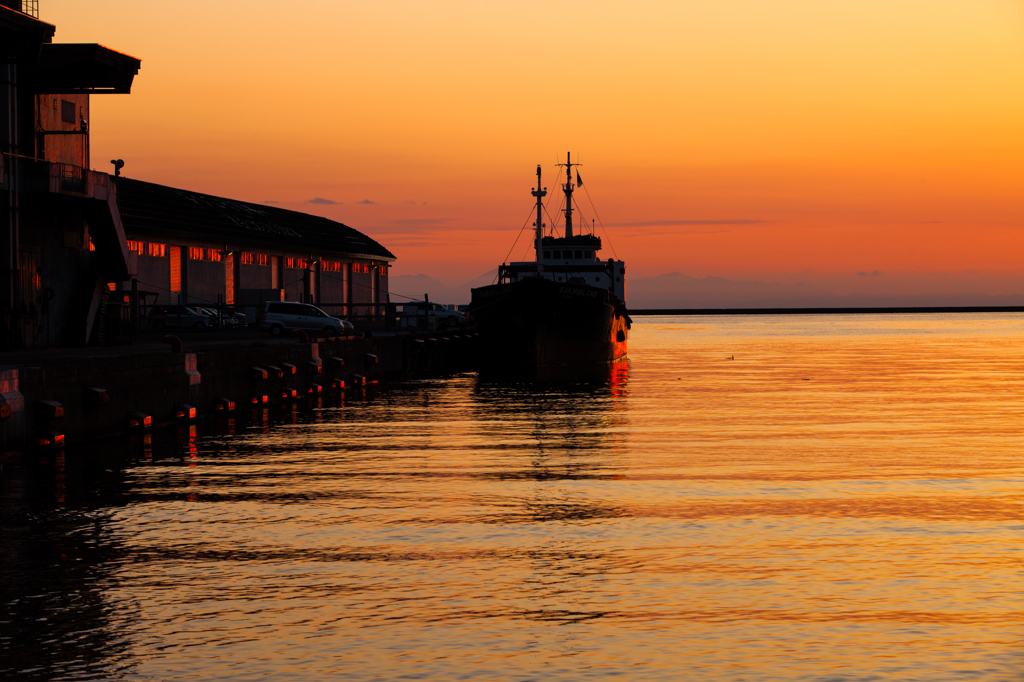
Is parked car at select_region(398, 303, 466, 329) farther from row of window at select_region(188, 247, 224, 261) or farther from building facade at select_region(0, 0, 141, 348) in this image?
building facade at select_region(0, 0, 141, 348)

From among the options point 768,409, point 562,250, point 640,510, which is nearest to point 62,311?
point 768,409

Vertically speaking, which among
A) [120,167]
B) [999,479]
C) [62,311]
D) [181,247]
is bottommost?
[999,479]

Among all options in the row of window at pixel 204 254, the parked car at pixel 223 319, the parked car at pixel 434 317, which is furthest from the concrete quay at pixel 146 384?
the parked car at pixel 434 317

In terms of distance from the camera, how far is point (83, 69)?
33281 mm

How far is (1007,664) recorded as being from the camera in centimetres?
770

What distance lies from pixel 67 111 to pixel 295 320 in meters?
20.1

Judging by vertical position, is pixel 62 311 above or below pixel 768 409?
above

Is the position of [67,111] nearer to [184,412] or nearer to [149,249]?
[184,412]

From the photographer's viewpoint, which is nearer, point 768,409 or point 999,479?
point 999,479

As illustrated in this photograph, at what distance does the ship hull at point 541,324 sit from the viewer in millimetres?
49594

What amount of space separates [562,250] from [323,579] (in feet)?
185

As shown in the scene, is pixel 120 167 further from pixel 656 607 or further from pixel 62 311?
pixel 656 607

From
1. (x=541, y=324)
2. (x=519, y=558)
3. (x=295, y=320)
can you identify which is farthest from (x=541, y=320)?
(x=519, y=558)

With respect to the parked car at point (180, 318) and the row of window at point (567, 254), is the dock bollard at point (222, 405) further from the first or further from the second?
the row of window at point (567, 254)
